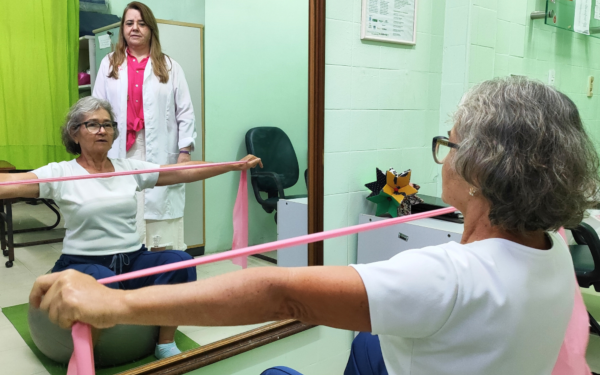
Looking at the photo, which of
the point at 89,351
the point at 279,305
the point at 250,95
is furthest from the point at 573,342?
the point at 250,95

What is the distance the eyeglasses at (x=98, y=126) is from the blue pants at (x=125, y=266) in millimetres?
360

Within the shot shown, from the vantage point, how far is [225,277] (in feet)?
2.60

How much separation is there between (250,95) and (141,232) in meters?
0.69

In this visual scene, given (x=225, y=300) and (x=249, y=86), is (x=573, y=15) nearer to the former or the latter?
(x=249, y=86)

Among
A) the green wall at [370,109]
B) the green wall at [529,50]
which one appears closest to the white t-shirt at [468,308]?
the green wall at [370,109]

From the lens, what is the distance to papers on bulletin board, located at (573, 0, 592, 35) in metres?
3.19

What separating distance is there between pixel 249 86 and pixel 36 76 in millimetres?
795

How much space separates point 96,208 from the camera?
1467 mm

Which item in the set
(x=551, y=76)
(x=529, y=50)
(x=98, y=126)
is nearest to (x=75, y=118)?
(x=98, y=126)

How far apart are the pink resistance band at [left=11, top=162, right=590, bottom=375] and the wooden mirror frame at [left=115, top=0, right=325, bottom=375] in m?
0.29

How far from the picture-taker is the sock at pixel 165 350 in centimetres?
165

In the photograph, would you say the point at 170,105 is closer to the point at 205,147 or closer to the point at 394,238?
the point at 205,147

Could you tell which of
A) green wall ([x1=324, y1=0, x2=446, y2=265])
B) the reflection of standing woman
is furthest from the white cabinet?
the reflection of standing woman

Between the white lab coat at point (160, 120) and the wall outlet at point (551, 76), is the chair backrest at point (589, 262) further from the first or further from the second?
the white lab coat at point (160, 120)
